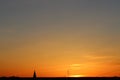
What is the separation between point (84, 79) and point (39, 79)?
14.7 metres

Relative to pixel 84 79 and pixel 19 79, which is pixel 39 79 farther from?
pixel 84 79

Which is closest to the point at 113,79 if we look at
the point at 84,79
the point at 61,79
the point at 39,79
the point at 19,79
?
the point at 84,79

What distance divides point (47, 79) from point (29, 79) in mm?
5714

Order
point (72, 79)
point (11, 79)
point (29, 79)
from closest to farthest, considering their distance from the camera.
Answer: point (11, 79), point (29, 79), point (72, 79)

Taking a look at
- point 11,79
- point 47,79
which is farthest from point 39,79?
point 11,79

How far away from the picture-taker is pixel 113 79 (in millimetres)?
90562

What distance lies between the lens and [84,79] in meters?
92.4

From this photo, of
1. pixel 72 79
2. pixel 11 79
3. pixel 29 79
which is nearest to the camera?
pixel 11 79

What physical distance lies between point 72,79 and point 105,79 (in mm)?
11950

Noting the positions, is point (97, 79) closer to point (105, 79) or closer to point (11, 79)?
point (105, 79)

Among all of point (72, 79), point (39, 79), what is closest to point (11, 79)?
point (39, 79)

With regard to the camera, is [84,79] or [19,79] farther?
[84,79]

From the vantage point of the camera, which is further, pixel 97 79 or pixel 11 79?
pixel 97 79

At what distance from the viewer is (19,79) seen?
281 feet
